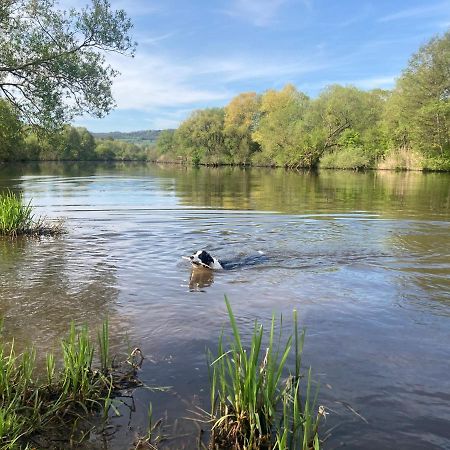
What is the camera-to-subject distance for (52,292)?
327 inches

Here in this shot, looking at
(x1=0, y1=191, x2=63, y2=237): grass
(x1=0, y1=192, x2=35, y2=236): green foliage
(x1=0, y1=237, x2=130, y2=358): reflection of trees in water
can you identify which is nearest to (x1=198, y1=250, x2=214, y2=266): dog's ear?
(x1=0, y1=237, x2=130, y2=358): reflection of trees in water

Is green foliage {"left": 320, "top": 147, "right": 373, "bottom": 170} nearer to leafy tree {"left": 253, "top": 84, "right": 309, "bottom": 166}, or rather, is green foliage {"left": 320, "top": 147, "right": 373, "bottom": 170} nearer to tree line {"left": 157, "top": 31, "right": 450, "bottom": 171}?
tree line {"left": 157, "top": 31, "right": 450, "bottom": 171}

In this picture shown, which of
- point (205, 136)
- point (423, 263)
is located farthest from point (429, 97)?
point (205, 136)

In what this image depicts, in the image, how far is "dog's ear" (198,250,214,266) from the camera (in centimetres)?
1005

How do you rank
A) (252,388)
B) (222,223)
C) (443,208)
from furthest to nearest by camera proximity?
(443,208) → (222,223) → (252,388)

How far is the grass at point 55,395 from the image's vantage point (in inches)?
157

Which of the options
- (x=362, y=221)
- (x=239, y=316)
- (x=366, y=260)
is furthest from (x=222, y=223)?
(x=239, y=316)

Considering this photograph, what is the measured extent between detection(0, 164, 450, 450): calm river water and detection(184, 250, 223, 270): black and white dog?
31 centimetres

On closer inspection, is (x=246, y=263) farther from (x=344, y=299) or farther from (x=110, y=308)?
(x=110, y=308)

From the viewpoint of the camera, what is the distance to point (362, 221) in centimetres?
1739

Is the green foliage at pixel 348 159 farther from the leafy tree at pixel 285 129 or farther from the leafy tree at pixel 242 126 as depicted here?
the leafy tree at pixel 242 126

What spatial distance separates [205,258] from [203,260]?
68 millimetres

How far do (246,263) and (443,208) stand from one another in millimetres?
14517

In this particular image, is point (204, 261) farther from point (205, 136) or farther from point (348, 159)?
point (205, 136)
